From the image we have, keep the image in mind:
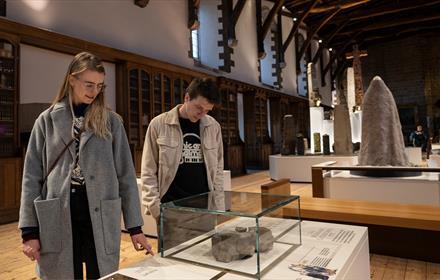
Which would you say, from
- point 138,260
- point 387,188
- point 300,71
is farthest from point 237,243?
point 300,71

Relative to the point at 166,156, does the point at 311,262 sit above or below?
below

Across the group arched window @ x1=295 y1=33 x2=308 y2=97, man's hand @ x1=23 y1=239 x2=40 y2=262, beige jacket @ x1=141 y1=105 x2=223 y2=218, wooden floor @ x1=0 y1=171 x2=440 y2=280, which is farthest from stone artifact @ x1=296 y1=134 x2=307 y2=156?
arched window @ x1=295 y1=33 x2=308 y2=97

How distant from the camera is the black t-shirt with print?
182 centimetres

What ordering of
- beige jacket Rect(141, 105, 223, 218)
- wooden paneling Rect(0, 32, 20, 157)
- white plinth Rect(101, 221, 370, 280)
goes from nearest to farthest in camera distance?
white plinth Rect(101, 221, 370, 280) → beige jacket Rect(141, 105, 223, 218) → wooden paneling Rect(0, 32, 20, 157)

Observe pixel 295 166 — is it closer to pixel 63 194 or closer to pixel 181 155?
pixel 181 155

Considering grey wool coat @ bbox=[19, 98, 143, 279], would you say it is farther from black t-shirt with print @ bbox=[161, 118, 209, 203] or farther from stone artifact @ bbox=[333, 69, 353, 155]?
stone artifact @ bbox=[333, 69, 353, 155]

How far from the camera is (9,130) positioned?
184 inches

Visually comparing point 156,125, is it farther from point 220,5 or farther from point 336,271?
point 220,5

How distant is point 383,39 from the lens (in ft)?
60.8

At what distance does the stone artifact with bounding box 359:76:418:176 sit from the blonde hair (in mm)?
3643

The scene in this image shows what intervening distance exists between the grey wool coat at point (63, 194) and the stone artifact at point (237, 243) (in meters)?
0.45

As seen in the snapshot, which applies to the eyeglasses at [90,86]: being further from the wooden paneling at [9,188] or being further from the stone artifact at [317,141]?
the stone artifact at [317,141]

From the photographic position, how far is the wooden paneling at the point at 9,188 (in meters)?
4.49

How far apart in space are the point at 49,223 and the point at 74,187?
157 millimetres
